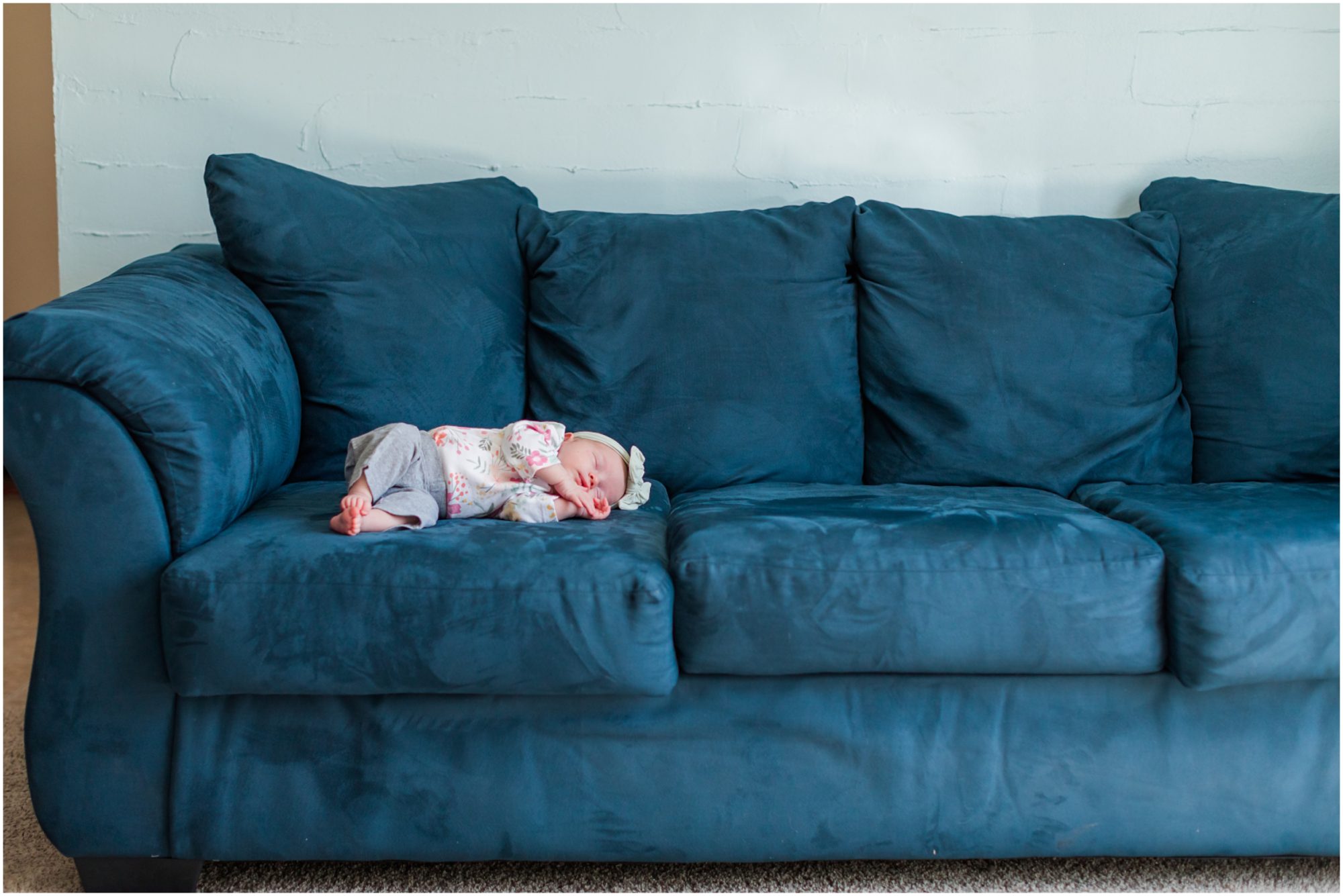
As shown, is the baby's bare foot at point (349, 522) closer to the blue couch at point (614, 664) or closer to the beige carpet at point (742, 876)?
the blue couch at point (614, 664)

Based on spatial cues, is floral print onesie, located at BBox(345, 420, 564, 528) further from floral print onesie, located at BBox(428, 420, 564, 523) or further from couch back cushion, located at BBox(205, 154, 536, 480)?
couch back cushion, located at BBox(205, 154, 536, 480)

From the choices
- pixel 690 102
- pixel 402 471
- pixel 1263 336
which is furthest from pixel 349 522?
pixel 1263 336

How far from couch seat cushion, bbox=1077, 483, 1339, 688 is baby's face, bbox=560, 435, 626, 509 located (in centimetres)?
82

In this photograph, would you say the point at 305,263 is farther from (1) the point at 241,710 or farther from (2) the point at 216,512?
(1) the point at 241,710

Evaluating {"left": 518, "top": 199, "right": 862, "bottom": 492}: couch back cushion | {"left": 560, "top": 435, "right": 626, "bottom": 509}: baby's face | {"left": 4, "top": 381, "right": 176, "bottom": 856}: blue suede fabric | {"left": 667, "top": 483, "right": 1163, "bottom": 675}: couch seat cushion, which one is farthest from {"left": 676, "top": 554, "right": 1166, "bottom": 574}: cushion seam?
{"left": 4, "top": 381, "right": 176, "bottom": 856}: blue suede fabric

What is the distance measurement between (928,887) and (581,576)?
64 cm

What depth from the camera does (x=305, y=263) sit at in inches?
70.4

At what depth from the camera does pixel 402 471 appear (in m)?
1.53

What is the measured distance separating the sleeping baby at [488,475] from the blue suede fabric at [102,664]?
25 centimetres

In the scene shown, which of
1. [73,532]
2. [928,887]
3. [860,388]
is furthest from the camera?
[860,388]

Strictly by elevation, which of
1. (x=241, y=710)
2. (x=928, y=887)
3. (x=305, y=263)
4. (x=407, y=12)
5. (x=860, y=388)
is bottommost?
(x=928, y=887)

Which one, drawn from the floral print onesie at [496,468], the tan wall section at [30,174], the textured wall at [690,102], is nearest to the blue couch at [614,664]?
the floral print onesie at [496,468]

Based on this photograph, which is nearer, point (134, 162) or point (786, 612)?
point (786, 612)

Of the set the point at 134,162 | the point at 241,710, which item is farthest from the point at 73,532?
the point at 134,162
